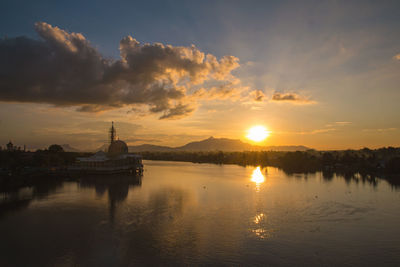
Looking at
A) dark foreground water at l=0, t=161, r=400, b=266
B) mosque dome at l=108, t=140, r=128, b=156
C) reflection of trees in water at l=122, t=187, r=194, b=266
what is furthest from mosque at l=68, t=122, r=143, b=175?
reflection of trees in water at l=122, t=187, r=194, b=266

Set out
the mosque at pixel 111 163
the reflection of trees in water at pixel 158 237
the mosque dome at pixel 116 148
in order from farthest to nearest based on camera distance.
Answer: the mosque dome at pixel 116 148, the mosque at pixel 111 163, the reflection of trees in water at pixel 158 237

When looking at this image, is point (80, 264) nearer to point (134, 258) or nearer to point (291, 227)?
point (134, 258)

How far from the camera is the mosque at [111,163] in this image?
6072 centimetres

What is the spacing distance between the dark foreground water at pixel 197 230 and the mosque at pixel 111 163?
23.0 meters

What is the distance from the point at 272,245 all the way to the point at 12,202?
29882mm

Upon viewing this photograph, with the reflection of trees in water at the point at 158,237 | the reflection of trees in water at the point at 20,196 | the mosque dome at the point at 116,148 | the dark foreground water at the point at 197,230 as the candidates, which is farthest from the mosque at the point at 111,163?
the reflection of trees in water at the point at 158,237

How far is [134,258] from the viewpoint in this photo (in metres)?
16.4

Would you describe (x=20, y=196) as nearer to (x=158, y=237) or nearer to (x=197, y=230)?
(x=158, y=237)

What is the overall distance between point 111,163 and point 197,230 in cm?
4762

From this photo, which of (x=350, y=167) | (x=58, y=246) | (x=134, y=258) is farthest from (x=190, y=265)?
(x=350, y=167)

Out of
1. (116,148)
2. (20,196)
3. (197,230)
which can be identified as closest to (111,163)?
(116,148)

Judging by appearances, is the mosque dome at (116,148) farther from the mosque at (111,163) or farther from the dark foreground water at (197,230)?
the dark foreground water at (197,230)

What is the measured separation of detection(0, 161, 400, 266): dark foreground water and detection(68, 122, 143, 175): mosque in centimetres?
2302

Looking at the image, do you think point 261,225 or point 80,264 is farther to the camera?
point 261,225
